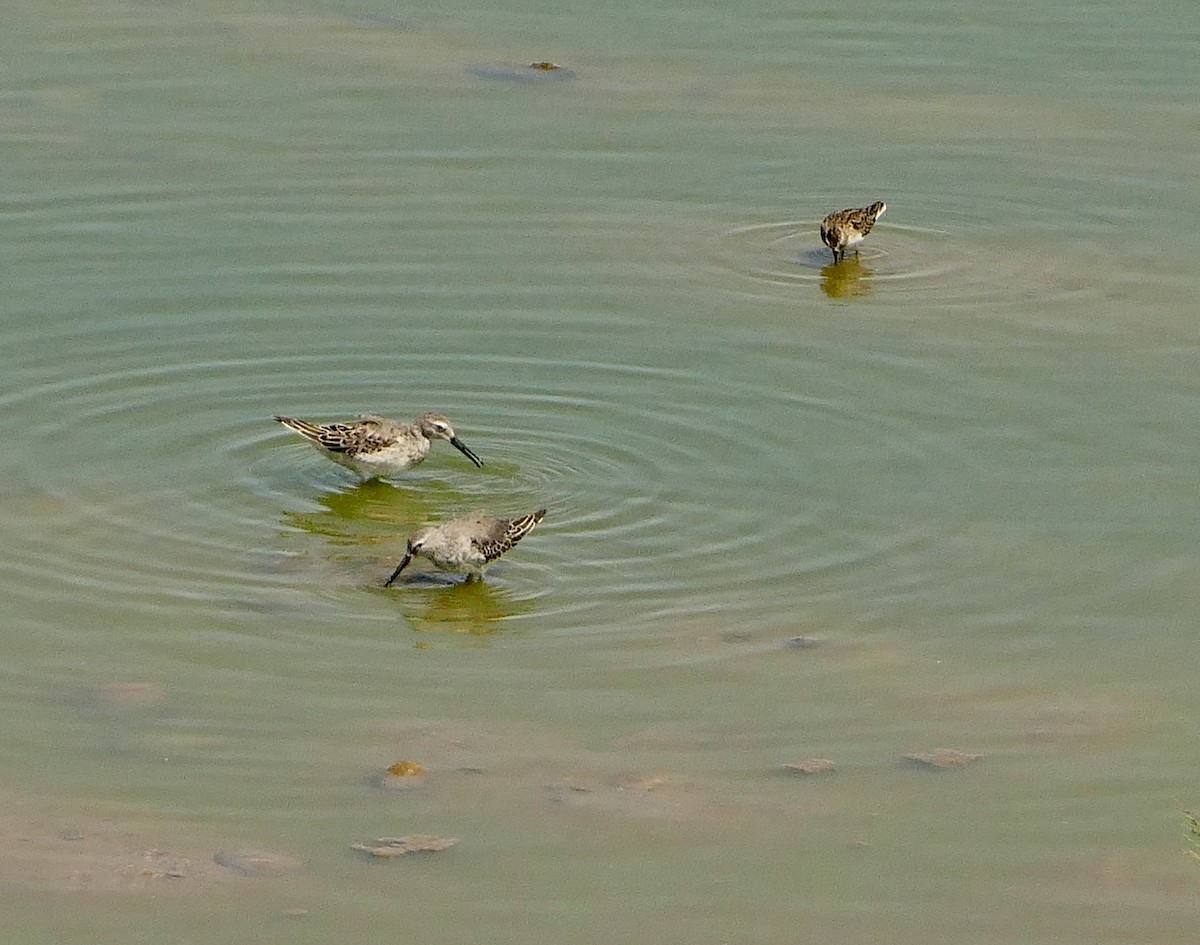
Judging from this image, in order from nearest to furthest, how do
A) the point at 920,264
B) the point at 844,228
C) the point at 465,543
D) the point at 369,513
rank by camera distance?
the point at 465,543, the point at 369,513, the point at 844,228, the point at 920,264

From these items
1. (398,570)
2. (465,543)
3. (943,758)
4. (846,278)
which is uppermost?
(846,278)

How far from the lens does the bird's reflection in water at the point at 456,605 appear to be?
1137cm

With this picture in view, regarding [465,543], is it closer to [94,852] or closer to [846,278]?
[94,852]

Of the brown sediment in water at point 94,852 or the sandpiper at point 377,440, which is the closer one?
the brown sediment in water at point 94,852

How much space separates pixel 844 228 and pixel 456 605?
5769mm

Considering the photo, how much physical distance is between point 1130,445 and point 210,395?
17.3ft

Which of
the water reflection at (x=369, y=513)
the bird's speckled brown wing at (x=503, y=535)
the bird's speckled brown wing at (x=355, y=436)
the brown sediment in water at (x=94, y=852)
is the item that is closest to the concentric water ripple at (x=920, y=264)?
the water reflection at (x=369, y=513)

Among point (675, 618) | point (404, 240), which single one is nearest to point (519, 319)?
point (404, 240)

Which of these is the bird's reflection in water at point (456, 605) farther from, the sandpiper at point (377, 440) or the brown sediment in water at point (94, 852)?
the brown sediment in water at point (94, 852)

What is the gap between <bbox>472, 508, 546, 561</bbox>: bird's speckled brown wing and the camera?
11.5m

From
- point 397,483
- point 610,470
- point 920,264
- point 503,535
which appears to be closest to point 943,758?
point 503,535

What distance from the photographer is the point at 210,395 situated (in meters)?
14.2

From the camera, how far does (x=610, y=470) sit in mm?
13141

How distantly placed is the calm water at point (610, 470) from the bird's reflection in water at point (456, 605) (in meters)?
0.05
